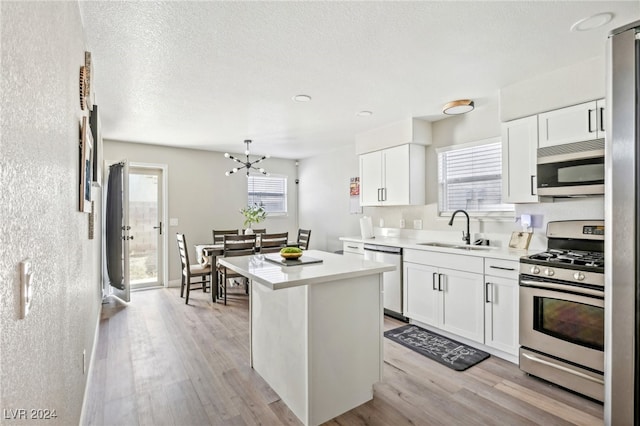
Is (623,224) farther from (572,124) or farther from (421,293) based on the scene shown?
(421,293)

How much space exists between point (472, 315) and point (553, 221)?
113 cm

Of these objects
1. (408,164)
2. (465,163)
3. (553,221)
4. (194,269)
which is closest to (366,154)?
(408,164)

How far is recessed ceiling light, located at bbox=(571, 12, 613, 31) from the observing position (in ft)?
6.80

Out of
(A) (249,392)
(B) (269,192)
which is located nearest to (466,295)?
(A) (249,392)

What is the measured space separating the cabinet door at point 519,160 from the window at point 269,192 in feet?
15.5

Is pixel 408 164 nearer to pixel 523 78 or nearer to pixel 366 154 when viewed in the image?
pixel 366 154

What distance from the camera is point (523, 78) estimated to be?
298 centimetres

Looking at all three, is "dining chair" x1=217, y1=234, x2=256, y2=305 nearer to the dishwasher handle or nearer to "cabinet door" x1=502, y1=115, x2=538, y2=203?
the dishwasher handle

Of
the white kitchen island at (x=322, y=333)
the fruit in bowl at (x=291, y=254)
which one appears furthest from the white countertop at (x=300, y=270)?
the fruit in bowl at (x=291, y=254)

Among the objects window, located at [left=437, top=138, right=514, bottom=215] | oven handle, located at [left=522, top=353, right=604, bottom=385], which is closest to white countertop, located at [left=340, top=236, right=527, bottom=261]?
window, located at [left=437, top=138, right=514, bottom=215]

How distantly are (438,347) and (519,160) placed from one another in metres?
1.92

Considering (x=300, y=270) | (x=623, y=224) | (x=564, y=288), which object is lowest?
(x=564, y=288)

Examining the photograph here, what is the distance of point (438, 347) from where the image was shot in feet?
10.5

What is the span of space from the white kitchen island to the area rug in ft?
2.91
